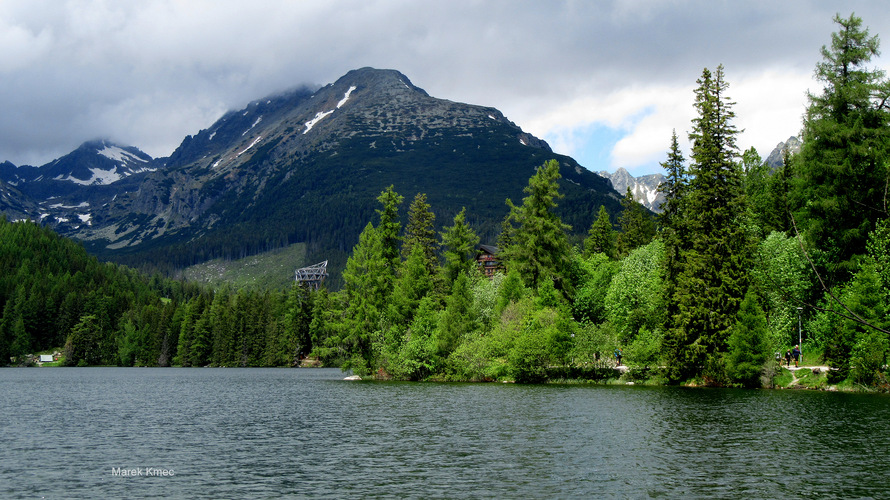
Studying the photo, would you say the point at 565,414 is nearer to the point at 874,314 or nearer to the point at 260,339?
the point at 874,314

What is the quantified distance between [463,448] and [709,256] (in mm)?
43706

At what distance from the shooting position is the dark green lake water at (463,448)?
2298 centimetres

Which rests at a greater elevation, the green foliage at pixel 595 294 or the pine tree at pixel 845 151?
the pine tree at pixel 845 151

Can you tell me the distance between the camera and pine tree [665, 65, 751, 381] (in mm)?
64875

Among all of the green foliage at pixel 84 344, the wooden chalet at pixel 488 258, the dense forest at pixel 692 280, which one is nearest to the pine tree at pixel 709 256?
the dense forest at pixel 692 280

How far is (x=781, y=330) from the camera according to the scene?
6494cm

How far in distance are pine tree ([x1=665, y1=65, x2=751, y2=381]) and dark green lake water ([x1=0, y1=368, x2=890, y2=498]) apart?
1194 centimetres

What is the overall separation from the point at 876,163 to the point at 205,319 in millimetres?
161898

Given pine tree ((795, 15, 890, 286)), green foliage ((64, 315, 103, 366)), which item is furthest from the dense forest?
green foliage ((64, 315, 103, 366))

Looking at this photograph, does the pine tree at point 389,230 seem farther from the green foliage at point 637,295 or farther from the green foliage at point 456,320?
the green foliage at point 637,295

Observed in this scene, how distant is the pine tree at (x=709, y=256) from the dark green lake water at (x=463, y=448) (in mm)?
11939

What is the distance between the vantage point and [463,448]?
30.8 metres

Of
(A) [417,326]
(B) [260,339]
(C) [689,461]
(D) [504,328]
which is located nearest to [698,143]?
(D) [504,328]

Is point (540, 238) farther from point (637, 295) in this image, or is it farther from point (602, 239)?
point (602, 239)
